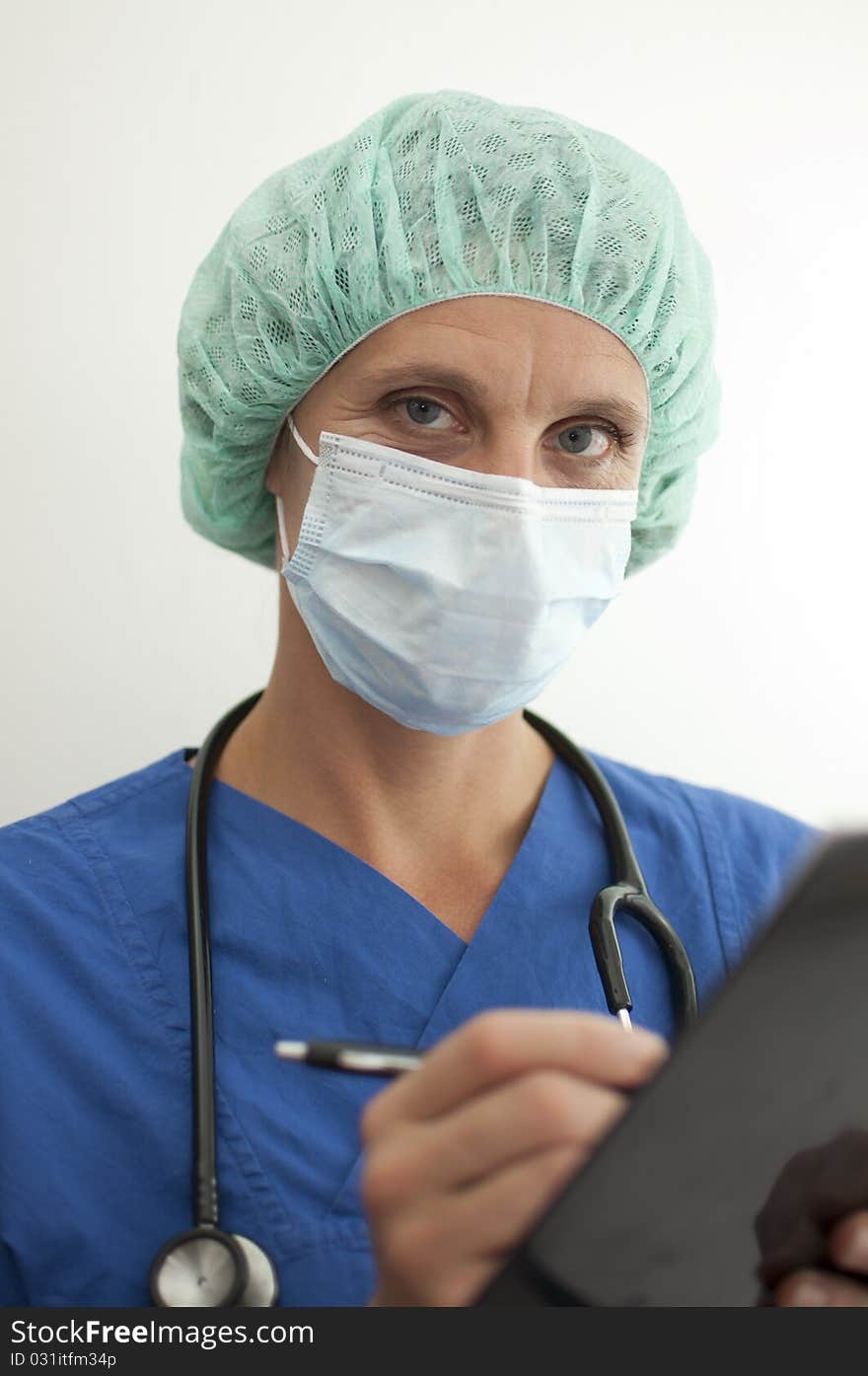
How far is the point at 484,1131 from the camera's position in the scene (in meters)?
0.55

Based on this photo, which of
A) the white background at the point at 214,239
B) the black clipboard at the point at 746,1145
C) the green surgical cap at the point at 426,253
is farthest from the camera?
the white background at the point at 214,239

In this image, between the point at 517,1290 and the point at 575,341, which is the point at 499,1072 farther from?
the point at 575,341

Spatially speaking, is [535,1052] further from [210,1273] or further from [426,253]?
[426,253]

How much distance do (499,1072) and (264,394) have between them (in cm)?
73

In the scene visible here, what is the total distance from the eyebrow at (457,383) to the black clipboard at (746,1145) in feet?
2.01

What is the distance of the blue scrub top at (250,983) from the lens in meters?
0.90

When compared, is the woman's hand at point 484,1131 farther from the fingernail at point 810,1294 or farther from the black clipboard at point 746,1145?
the fingernail at point 810,1294

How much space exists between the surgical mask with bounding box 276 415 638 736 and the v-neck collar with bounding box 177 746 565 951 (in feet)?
0.46

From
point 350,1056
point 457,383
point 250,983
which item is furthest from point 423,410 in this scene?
point 350,1056

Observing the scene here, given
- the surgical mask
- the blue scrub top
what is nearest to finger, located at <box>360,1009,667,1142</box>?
the blue scrub top

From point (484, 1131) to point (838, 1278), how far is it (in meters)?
0.26

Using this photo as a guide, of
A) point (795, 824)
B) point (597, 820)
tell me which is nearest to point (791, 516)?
point (795, 824)

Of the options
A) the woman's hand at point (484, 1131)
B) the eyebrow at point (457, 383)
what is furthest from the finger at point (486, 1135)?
the eyebrow at point (457, 383)

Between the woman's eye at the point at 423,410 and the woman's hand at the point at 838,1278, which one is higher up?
the woman's eye at the point at 423,410
